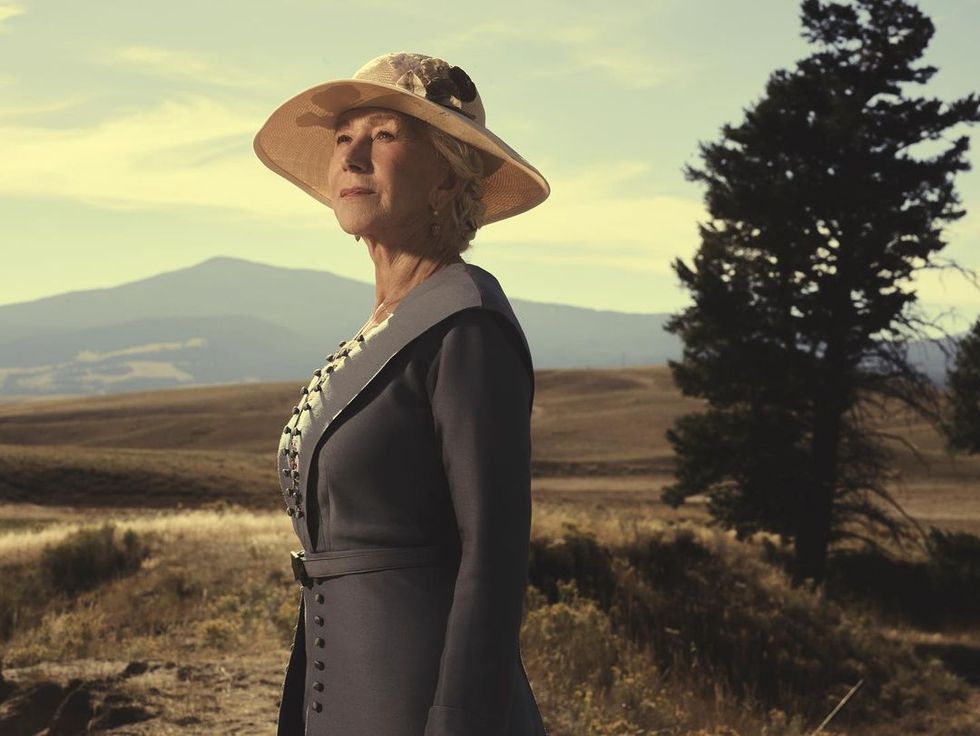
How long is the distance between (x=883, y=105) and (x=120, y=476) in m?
25.6

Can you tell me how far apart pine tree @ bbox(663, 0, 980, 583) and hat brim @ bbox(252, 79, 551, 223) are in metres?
18.3

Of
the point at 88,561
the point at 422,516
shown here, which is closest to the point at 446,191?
the point at 422,516

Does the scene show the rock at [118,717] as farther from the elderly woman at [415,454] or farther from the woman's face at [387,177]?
the woman's face at [387,177]

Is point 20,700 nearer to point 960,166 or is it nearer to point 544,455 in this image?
point 960,166

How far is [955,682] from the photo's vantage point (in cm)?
1639

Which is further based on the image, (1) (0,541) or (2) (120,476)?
(2) (120,476)

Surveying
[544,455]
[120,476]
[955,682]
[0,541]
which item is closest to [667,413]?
[544,455]

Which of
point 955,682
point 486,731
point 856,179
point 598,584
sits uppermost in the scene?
point 856,179

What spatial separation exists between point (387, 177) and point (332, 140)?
58 centimetres

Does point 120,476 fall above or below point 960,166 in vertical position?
below

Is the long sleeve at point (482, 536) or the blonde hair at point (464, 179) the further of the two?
the blonde hair at point (464, 179)

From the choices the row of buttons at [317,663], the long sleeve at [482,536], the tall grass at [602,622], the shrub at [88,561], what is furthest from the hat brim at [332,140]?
the shrub at [88,561]

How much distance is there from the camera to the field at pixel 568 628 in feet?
22.4

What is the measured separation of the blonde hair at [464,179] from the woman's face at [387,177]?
4 cm
